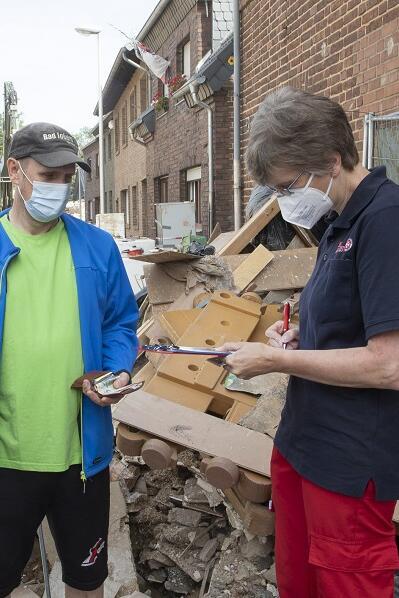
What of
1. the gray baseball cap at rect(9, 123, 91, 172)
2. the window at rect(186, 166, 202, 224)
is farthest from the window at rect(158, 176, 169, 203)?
the gray baseball cap at rect(9, 123, 91, 172)

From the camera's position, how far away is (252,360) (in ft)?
5.78

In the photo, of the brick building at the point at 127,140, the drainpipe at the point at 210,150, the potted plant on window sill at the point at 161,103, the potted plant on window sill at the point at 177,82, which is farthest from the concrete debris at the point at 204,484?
the brick building at the point at 127,140

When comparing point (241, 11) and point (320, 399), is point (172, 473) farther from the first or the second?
point (241, 11)

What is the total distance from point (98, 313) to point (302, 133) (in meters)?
0.99

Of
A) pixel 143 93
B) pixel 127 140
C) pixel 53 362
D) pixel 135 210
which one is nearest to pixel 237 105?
pixel 53 362

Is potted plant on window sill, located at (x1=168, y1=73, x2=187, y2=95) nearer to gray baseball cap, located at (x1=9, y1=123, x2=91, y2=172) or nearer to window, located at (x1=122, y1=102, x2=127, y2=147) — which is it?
window, located at (x1=122, y1=102, x2=127, y2=147)

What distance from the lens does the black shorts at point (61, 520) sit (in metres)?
2.05

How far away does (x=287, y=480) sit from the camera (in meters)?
2.01

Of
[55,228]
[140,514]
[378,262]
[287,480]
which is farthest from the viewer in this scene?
[140,514]

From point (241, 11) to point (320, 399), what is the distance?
23.9 ft

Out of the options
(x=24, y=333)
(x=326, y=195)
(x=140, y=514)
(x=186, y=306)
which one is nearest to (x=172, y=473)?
(x=140, y=514)

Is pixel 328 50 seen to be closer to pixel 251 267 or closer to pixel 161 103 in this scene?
pixel 251 267

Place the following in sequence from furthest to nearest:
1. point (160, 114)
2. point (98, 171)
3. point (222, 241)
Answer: point (98, 171), point (160, 114), point (222, 241)

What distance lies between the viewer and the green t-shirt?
203cm
